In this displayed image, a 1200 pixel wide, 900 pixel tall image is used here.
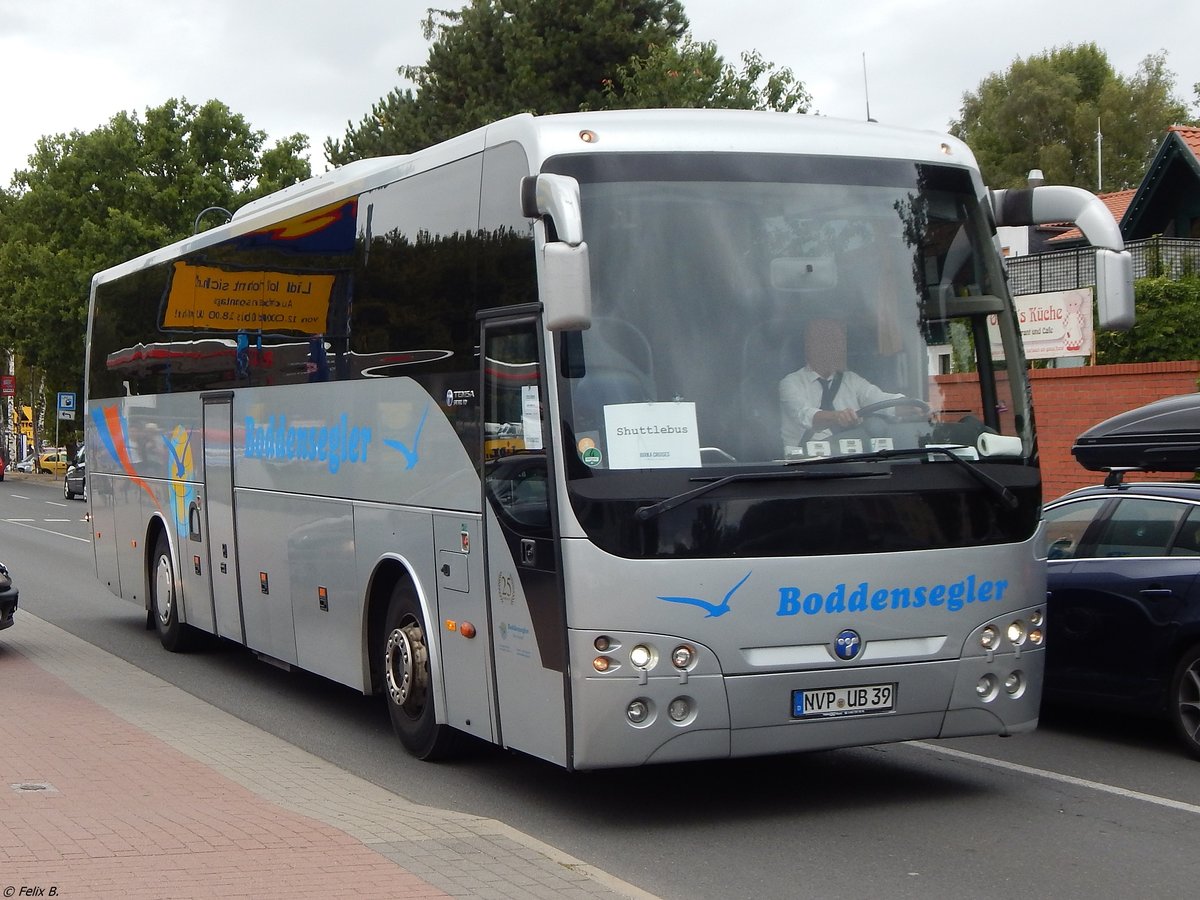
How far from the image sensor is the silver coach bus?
717cm

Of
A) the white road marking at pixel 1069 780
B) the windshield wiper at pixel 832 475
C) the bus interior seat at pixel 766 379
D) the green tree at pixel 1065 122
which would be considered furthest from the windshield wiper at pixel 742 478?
the green tree at pixel 1065 122

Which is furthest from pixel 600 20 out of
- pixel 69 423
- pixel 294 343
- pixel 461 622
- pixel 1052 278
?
pixel 69 423

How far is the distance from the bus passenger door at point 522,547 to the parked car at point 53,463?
258 feet

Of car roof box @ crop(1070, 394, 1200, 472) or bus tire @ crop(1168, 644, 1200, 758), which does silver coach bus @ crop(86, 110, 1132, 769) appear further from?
car roof box @ crop(1070, 394, 1200, 472)

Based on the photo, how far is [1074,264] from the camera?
1249 inches

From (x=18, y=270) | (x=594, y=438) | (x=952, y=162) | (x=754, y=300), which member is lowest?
(x=594, y=438)

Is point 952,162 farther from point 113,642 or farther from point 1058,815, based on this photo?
point 113,642

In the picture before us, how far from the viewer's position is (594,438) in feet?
23.7

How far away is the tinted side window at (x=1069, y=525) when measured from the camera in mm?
10211

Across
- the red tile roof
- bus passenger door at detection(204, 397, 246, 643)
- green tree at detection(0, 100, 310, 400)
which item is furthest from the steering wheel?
green tree at detection(0, 100, 310, 400)

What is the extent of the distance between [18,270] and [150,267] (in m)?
55.9

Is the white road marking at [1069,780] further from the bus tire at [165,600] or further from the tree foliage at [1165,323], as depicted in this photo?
A: the tree foliage at [1165,323]

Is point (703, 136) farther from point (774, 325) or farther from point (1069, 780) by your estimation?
point (1069, 780)

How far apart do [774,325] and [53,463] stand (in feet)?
265
